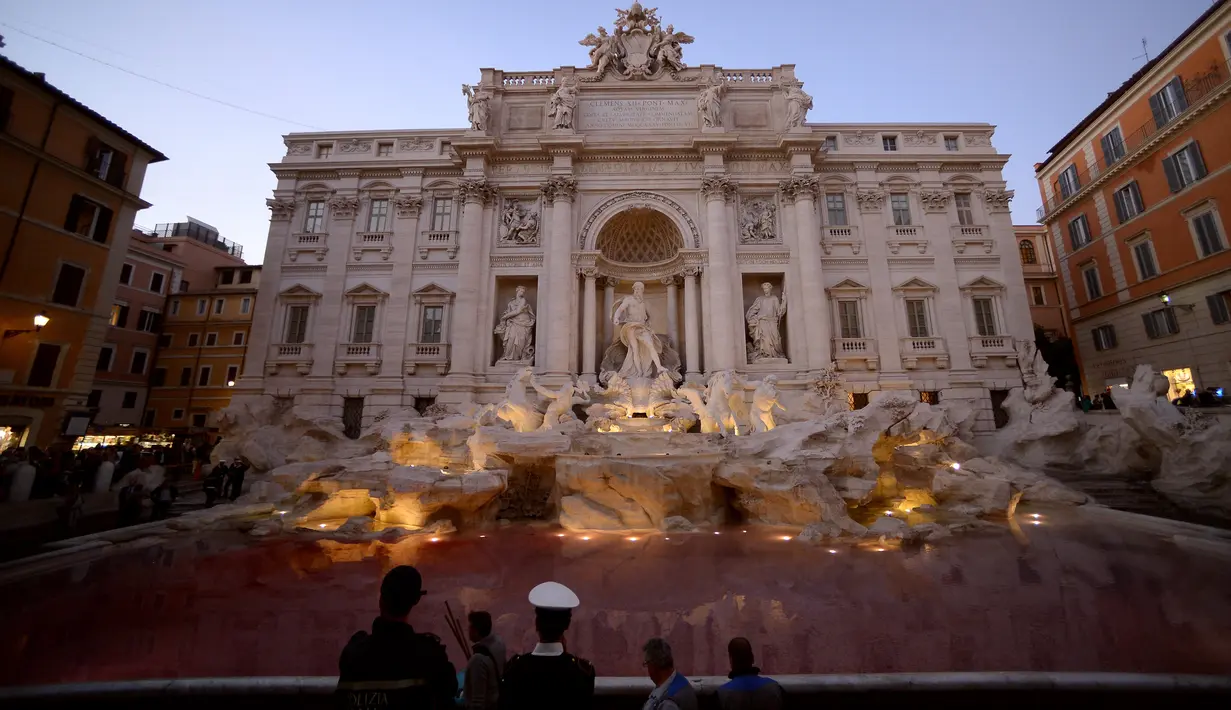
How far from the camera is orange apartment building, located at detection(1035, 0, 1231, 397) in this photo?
1600 centimetres

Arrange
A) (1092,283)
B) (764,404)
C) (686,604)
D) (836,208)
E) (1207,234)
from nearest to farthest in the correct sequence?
(686,604) → (764,404) → (1207,234) → (836,208) → (1092,283)

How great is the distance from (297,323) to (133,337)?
14.2 m

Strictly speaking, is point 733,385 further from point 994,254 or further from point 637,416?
point 994,254

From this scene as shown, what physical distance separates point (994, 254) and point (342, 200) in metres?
26.1

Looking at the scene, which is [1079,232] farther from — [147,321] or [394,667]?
[147,321]

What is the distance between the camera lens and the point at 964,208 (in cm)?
2031

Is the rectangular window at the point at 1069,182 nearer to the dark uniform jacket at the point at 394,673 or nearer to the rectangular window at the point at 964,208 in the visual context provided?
the rectangular window at the point at 964,208

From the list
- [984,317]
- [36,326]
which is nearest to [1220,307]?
[984,317]

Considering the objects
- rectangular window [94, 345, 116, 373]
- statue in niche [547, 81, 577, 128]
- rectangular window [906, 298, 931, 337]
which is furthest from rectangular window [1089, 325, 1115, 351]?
rectangular window [94, 345, 116, 373]

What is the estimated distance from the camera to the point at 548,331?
1789 cm

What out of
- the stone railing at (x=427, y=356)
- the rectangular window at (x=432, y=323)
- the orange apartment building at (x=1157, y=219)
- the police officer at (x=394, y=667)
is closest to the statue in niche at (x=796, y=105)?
the orange apartment building at (x=1157, y=219)

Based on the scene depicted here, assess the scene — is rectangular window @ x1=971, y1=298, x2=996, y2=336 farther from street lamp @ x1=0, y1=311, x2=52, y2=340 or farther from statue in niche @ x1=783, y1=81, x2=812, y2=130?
street lamp @ x1=0, y1=311, x2=52, y2=340

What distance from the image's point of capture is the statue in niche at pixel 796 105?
19.2 meters

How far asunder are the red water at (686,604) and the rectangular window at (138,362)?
24.5 m
